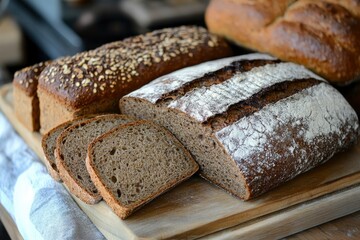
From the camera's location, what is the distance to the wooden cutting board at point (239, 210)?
1.63 m

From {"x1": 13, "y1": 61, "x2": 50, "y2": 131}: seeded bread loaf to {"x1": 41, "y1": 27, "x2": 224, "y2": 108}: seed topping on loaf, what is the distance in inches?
3.5

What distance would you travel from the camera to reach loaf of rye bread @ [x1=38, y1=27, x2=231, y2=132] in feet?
6.52

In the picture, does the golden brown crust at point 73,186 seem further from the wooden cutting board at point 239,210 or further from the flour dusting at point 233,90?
the flour dusting at point 233,90

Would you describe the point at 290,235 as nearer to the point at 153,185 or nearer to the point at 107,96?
the point at 153,185

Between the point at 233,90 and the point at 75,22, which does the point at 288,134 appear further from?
the point at 75,22

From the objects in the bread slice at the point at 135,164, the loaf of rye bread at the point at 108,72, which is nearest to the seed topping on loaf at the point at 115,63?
the loaf of rye bread at the point at 108,72

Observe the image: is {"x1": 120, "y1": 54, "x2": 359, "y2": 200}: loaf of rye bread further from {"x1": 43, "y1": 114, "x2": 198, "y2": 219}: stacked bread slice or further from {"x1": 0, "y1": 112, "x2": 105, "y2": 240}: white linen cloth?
{"x1": 0, "y1": 112, "x2": 105, "y2": 240}: white linen cloth

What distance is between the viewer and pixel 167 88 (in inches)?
75.2

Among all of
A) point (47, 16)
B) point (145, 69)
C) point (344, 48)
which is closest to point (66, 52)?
point (47, 16)

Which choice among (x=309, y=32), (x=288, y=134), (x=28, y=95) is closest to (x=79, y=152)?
(x=28, y=95)

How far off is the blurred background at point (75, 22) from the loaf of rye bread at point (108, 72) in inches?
76.5

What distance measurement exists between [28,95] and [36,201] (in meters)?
0.47

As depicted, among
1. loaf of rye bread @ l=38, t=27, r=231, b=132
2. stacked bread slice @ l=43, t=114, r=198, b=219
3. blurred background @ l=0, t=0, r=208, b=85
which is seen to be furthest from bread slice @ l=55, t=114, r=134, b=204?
blurred background @ l=0, t=0, r=208, b=85

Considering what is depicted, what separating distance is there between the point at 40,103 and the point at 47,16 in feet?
8.59
